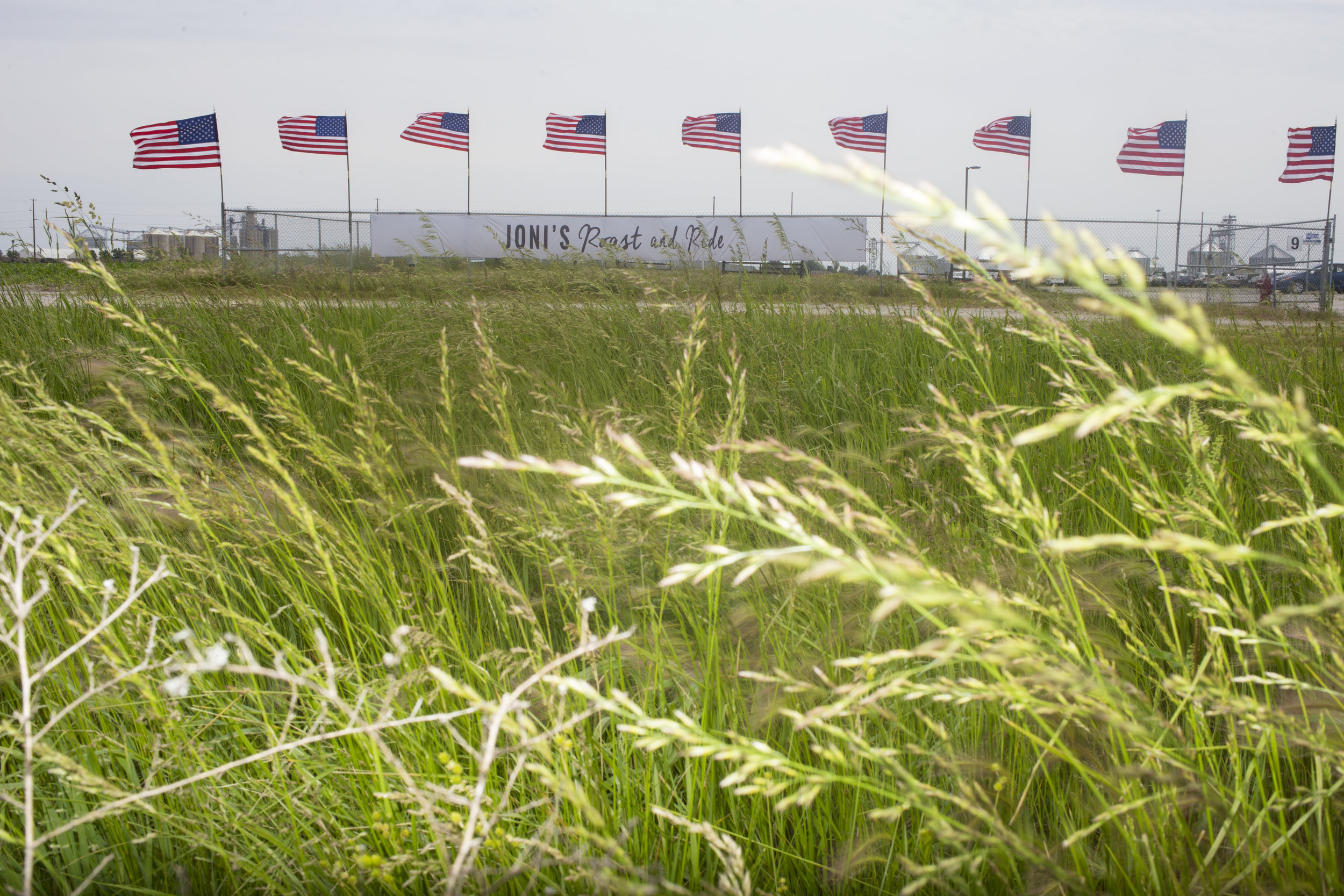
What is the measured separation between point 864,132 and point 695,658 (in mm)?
21358

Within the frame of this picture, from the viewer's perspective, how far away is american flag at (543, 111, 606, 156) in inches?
914

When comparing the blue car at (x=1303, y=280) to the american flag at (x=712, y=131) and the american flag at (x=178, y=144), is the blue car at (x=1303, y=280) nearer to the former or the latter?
the american flag at (x=712, y=131)

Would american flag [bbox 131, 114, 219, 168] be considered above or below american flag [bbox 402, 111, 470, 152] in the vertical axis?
below

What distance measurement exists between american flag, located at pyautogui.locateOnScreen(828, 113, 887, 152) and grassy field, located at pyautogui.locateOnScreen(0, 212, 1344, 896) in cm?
1938

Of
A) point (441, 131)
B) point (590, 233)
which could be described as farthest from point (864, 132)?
point (441, 131)

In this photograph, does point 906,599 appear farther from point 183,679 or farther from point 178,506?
point 178,506

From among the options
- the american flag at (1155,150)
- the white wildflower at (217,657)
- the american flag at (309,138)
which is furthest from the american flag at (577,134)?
the white wildflower at (217,657)

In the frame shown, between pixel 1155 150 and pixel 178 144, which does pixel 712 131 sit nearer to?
pixel 1155 150

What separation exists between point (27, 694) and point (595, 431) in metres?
0.87

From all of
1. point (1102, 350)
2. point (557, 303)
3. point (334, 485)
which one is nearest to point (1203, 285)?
point (1102, 350)

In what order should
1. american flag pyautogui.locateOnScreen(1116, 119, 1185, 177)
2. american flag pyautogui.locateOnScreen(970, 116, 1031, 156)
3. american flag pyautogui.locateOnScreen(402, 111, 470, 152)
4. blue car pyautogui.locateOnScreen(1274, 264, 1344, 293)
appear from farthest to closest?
american flag pyautogui.locateOnScreen(402, 111, 470, 152) < american flag pyautogui.locateOnScreen(970, 116, 1031, 156) < american flag pyautogui.locateOnScreen(1116, 119, 1185, 177) < blue car pyautogui.locateOnScreen(1274, 264, 1344, 293)

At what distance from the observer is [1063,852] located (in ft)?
3.41

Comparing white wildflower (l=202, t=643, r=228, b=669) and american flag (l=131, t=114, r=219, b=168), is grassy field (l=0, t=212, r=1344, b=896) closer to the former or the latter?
white wildflower (l=202, t=643, r=228, b=669)

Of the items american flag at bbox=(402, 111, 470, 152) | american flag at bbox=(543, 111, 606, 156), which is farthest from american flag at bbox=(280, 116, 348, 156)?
american flag at bbox=(543, 111, 606, 156)
